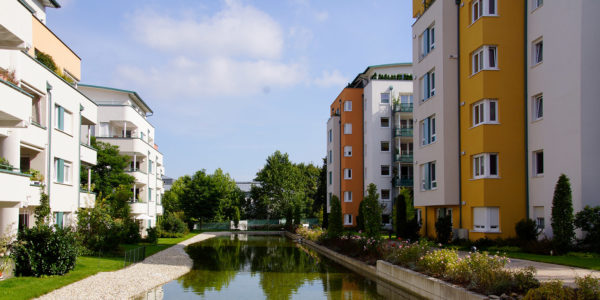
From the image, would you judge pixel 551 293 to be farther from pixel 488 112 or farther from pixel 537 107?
pixel 537 107

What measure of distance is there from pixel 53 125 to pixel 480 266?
63.6ft

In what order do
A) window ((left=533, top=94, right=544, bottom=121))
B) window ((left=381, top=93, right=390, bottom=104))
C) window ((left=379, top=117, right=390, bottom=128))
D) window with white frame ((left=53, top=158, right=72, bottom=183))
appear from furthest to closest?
1. window ((left=379, top=117, right=390, bottom=128))
2. window ((left=381, top=93, right=390, bottom=104))
3. window ((left=533, top=94, right=544, bottom=121))
4. window with white frame ((left=53, top=158, right=72, bottom=183))

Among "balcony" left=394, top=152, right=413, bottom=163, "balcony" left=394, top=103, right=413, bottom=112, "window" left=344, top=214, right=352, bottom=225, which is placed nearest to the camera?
"balcony" left=394, top=152, right=413, bottom=163

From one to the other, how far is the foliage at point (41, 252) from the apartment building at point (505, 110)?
59.5ft

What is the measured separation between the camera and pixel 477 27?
85.5ft

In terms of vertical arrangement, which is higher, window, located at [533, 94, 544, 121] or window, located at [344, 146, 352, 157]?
window, located at [533, 94, 544, 121]

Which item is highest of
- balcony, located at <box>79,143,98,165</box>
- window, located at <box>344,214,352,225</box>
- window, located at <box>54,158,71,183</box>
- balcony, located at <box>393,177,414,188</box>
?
balcony, located at <box>79,143,98,165</box>

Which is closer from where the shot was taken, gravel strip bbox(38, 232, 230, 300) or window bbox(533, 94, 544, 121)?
gravel strip bbox(38, 232, 230, 300)

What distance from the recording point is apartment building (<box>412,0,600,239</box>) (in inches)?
840

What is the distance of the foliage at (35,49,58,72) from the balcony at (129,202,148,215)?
17888 millimetres

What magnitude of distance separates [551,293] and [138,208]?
120 ft

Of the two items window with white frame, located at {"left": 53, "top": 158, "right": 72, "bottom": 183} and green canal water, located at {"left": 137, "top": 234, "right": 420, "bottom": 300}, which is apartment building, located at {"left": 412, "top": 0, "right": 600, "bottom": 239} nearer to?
green canal water, located at {"left": 137, "top": 234, "right": 420, "bottom": 300}

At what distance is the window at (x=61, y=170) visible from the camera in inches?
958

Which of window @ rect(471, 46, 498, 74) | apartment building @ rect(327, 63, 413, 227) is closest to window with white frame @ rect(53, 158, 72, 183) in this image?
window @ rect(471, 46, 498, 74)
